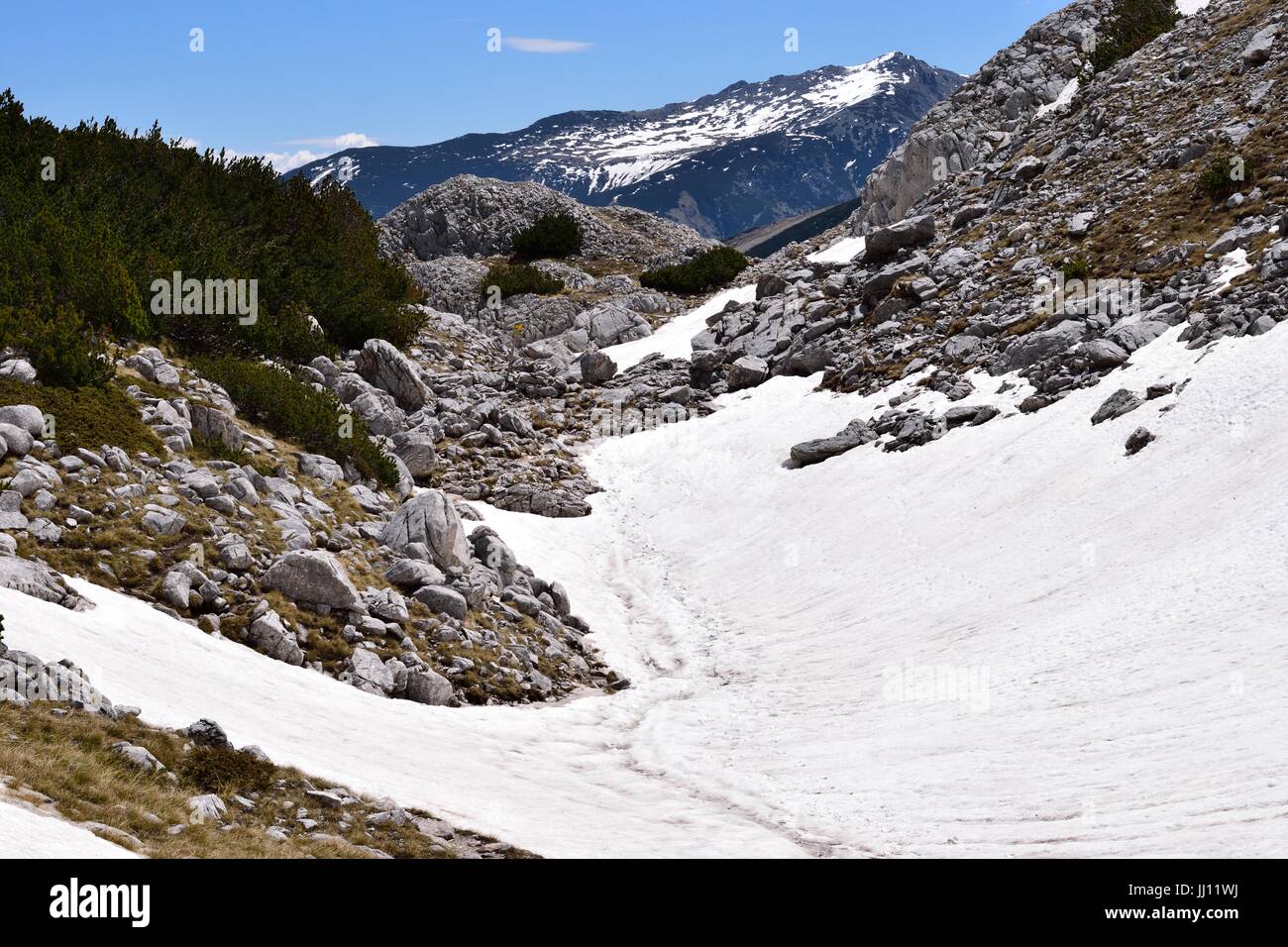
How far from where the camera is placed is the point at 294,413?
23766 millimetres

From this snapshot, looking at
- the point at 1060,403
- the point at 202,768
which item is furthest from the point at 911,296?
the point at 202,768

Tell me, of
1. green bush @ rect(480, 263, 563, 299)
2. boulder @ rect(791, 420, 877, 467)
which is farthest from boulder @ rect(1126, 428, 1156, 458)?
green bush @ rect(480, 263, 563, 299)

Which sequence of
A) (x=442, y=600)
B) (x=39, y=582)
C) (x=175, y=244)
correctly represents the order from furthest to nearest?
(x=175, y=244) → (x=442, y=600) → (x=39, y=582)

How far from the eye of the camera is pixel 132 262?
2523 cm

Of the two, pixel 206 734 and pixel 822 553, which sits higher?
pixel 822 553

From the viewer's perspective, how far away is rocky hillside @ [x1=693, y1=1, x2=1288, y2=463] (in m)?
26.2

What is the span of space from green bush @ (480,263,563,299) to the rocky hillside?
13580mm

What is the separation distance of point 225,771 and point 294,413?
14465 millimetres

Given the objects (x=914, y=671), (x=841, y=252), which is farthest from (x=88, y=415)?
(x=841, y=252)

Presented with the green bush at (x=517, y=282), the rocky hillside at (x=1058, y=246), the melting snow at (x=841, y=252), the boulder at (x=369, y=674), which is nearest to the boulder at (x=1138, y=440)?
the rocky hillside at (x=1058, y=246)

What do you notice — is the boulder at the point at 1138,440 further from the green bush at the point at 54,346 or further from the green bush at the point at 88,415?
the green bush at the point at 54,346

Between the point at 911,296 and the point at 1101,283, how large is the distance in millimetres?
7777

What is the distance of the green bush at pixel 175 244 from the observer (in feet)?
73.7

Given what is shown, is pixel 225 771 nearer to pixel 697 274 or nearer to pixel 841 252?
pixel 841 252
